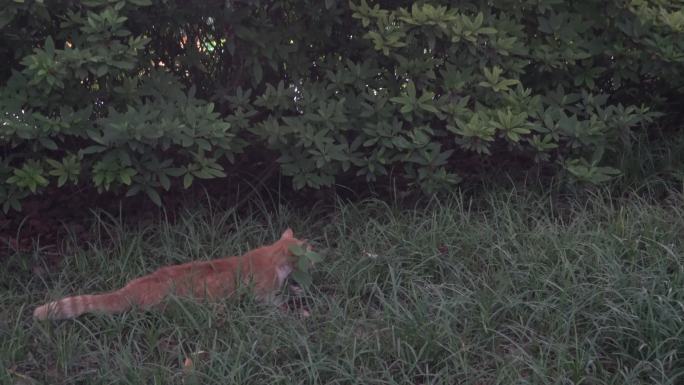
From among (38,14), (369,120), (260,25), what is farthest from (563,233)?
(38,14)

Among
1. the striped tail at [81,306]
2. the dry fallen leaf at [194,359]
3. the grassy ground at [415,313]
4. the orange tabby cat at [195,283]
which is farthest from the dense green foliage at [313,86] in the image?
the dry fallen leaf at [194,359]

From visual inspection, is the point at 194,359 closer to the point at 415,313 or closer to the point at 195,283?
the point at 195,283

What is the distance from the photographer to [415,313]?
4785mm

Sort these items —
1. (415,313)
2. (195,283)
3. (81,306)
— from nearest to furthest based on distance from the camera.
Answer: (415,313) < (81,306) < (195,283)

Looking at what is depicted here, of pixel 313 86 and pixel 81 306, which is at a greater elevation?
pixel 313 86

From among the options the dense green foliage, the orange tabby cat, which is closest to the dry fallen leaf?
the orange tabby cat

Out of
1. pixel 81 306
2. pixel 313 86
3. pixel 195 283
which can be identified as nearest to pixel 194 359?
pixel 195 283

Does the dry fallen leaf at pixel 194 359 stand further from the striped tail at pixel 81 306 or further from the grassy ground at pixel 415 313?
the striped tail at pixel 81 306

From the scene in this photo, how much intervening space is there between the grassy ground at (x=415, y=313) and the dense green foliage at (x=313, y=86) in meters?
0.47

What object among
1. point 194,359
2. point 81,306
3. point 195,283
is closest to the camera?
point 194,359

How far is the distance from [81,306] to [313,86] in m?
2.05

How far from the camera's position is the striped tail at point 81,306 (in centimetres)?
496

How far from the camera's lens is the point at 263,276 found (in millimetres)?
5238

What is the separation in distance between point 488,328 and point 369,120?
1946 mm
